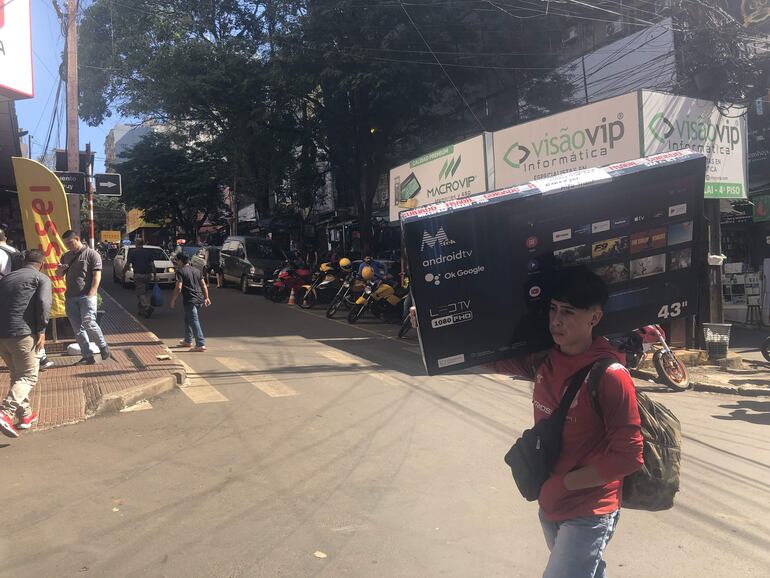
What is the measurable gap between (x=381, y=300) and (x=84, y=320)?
7278 millimetres

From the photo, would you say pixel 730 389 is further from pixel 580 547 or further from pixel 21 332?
pixel 21 332

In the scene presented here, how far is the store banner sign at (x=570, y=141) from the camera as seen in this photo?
10.0 meters

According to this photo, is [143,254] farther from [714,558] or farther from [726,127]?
[714,558]

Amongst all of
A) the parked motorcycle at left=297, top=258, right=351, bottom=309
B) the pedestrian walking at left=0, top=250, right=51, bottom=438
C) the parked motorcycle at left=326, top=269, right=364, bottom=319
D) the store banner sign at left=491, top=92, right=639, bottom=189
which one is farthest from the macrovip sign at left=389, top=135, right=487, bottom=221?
the pedestrian walking at left=0, top=250, right=51, bottom=438

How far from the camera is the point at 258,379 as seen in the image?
8.62 metres

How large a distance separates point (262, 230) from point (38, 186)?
804 inches

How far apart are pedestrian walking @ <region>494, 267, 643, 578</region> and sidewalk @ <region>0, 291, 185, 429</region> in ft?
18.7

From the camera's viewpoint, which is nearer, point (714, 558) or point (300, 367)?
point (714, 558)

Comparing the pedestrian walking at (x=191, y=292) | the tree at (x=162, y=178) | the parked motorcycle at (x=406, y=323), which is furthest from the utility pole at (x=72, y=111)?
the tree at (x=162, y=178)

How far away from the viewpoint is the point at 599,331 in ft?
8.17

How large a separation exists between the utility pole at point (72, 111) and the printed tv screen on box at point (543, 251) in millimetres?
11080

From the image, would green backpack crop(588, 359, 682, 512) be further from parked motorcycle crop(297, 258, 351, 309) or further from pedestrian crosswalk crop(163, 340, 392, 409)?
parked motorcycle crop(297, 258, 351, 309)

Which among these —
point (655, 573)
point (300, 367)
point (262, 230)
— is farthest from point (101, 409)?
point (262, 230)

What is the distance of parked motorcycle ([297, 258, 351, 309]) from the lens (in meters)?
16.9
